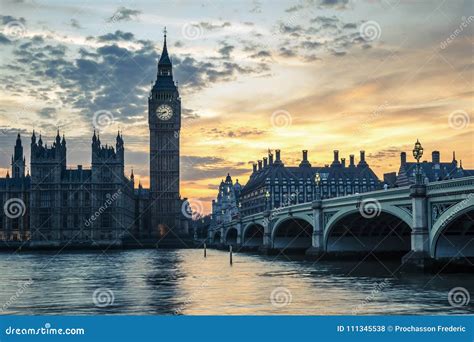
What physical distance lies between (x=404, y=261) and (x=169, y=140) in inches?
4882

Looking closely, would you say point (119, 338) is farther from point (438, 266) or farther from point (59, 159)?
point (59, 159)

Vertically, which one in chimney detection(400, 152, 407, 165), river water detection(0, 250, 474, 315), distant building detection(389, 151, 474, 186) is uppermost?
chimney detection(400, 152, 407, 165)

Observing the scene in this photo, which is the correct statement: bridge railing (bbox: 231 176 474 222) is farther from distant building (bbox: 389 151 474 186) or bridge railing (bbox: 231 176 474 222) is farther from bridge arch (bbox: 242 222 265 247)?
distant building (bbox: 389 151 474 186)

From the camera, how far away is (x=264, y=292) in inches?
1248

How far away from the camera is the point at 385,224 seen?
62.6m

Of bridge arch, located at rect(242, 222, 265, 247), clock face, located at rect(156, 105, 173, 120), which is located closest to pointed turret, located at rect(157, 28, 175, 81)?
clock face, located at rect(156, 105, 173, 120)

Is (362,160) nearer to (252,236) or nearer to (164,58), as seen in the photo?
(164,58)

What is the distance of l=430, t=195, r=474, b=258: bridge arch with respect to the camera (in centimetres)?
3838

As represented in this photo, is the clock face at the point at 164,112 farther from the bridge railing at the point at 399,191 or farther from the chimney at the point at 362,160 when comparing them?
the bridge railing at the point at 399,191

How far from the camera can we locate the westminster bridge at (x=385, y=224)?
38594mm

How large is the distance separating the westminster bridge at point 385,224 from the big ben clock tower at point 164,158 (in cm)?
4917

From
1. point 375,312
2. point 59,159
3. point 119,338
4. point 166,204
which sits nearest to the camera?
point 119,338

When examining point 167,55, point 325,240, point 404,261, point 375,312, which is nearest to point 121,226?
point 167,55

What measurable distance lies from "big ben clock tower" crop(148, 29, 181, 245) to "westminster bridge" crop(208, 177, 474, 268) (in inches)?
1936
